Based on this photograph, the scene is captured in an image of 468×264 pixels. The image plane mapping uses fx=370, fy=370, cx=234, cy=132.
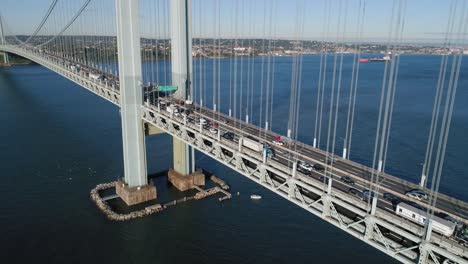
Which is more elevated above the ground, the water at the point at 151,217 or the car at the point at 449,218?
the car at the point at 449,218

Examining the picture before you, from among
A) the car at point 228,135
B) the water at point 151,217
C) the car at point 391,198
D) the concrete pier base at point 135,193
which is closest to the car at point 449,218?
the car at point 391,198

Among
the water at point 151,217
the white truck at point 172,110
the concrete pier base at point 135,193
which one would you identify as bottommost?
the water at point 151,217

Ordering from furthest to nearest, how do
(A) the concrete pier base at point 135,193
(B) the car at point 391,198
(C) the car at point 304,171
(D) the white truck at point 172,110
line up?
(A) the concrete pier base at point 135,193, (D) the white truck at point 172,110, (C) the car at point 304,171, (B) the car at point 391,198

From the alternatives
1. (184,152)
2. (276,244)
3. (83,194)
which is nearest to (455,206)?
(276,244)

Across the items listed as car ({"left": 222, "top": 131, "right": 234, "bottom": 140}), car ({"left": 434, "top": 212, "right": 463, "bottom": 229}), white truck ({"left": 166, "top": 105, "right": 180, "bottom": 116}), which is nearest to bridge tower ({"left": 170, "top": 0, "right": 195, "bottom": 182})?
white truck ({"left": 166, "top": 105, "right": 180, "bottom": 116})

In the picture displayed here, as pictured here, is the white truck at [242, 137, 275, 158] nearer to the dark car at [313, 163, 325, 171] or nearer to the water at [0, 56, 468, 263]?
the dark car at [313, 163, 325, 171]

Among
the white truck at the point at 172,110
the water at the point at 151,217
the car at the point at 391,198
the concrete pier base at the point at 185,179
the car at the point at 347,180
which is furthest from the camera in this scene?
the concrete pier base at the point at 185,179

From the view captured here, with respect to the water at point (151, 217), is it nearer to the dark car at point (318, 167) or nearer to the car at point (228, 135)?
the dark car at point (318, 167)
